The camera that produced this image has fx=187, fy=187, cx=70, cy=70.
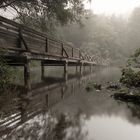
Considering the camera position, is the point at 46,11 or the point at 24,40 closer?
the point at 24,40

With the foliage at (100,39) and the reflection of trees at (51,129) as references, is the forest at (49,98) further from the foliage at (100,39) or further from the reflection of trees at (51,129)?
the foliage at (100,39)

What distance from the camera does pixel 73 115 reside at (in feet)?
18.0

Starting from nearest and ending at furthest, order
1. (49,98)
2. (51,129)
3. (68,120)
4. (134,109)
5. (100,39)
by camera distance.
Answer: (51,129) < (68,120) < (134,109) < (49,98) < (100,39)

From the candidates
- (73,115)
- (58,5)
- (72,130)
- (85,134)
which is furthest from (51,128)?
(58,5)

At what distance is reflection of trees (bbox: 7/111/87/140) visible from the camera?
3.86 meters

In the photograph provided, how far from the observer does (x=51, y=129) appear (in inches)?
167

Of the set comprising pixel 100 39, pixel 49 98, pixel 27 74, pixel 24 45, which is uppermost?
pixel 100 39

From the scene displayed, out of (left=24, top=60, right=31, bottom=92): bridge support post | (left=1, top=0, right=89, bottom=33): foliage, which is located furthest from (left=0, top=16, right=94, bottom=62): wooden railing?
(left=1, top=0, right=89, bottom=33): foliage

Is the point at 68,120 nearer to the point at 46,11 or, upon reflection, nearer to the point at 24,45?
the point at 24,45

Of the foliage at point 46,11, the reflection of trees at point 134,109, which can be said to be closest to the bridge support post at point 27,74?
the foliage at point 46,11

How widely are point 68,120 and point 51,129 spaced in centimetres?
83

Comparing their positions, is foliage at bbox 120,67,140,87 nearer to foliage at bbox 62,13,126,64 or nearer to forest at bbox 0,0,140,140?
forest at bbox 0,0,140,140

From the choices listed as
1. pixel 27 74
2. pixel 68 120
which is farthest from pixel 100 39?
pixel 68 120

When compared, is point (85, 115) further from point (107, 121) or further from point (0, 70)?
point (0, 70)
